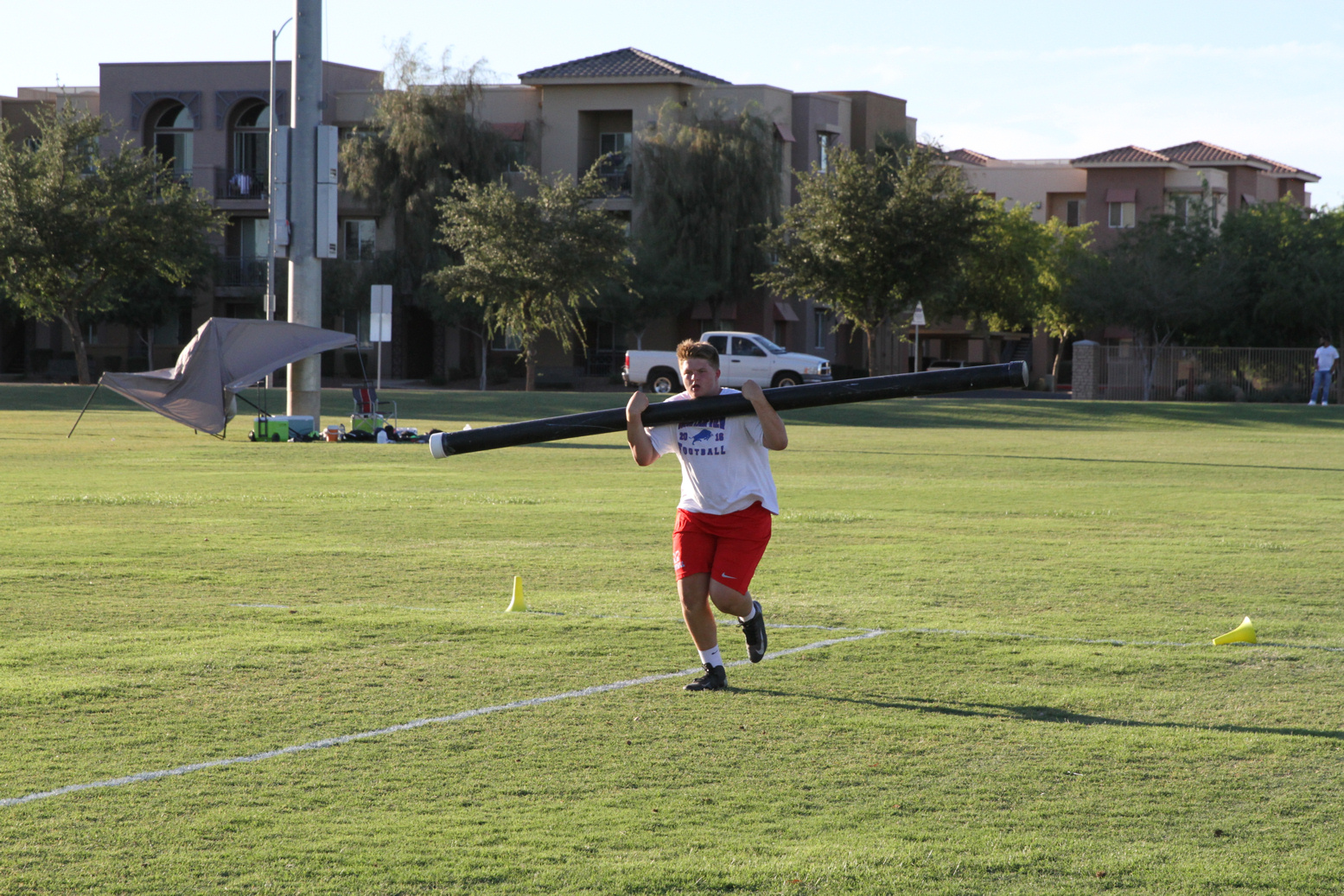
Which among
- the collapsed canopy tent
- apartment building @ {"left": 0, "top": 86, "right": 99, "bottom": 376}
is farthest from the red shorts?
apartment building @ {"left": 0, "top": 86, "right": 99, "bottom": 376}

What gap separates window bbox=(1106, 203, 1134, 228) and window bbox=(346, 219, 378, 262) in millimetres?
39371

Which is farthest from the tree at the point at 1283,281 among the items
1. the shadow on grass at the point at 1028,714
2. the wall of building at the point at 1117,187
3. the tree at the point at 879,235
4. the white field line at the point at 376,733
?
the shadow on grass at the point at 1028,714

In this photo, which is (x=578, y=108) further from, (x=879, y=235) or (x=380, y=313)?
(x=380, y=313)

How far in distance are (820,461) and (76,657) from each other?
17.6 meters

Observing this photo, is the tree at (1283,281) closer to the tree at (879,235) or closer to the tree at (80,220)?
the tree at (879,235)

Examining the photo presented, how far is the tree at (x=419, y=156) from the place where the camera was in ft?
193

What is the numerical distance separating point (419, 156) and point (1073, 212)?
40.5 meters

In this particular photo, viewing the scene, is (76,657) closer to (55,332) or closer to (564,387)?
(564,387)

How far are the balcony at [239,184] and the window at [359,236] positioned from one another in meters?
3.66

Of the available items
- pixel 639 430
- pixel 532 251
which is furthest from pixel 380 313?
pixel 639 430

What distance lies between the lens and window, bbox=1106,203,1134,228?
81312 mm

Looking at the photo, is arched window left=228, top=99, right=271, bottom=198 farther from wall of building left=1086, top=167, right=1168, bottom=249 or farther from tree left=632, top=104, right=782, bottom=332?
wall of building left=1086, top=167, right=1168, bottom=249

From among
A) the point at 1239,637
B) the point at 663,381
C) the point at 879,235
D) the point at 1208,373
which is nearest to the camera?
the point at 1239,637

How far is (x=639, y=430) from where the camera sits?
735 centimetres
